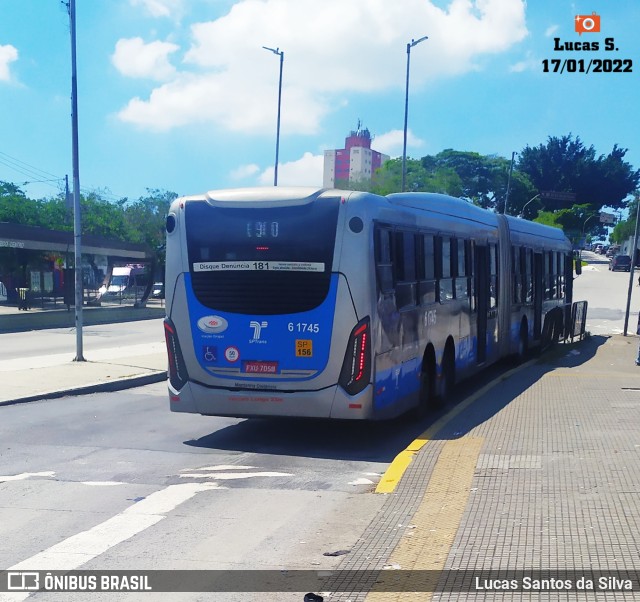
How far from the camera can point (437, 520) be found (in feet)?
23.0

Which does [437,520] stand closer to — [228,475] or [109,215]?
[228,475]

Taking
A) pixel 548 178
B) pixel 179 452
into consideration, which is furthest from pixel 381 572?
pixel 548 178

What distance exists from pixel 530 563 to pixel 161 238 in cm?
7654

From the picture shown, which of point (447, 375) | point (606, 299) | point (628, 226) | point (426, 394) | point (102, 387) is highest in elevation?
point (628, 226)

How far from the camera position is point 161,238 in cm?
8056

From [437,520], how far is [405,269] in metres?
5.26

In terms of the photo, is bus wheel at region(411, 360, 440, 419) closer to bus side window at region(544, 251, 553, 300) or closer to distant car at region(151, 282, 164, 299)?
bus side window at region(544, 251, 553, 300)

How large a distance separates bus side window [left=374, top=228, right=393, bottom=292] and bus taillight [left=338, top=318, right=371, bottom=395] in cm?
67

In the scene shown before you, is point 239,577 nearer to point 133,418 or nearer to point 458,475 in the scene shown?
point 458,475

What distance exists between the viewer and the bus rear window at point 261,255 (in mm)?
10609

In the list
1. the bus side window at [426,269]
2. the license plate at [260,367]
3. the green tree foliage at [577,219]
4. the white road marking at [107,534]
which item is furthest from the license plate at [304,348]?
the green tree foliage at [577,219]

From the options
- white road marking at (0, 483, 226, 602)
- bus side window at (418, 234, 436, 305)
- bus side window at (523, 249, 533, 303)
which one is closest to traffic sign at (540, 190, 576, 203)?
bus side window at (523, 249, 533, 303)

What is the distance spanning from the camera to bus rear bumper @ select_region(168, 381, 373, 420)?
10.4 metres

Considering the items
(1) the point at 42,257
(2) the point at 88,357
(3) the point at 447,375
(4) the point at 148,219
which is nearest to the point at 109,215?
(4) the point at 148,219
